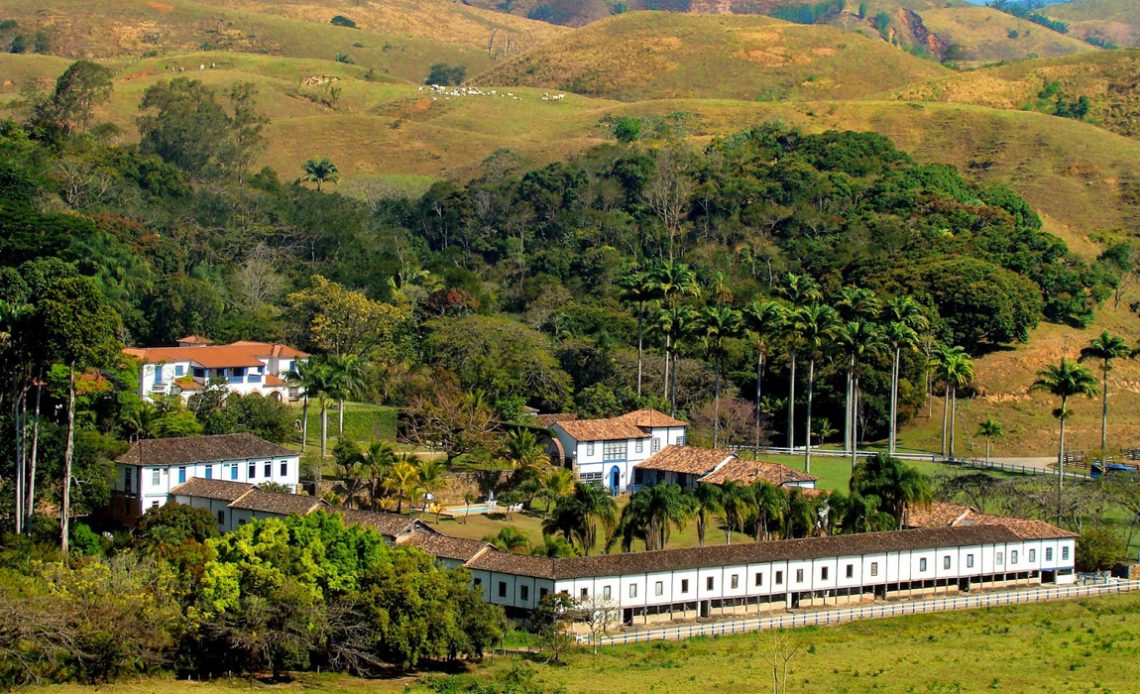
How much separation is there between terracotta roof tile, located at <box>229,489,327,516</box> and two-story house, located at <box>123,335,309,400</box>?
1785cm

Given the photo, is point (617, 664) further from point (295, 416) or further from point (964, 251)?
point (964, 251)

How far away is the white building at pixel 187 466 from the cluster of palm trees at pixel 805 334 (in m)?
25.5

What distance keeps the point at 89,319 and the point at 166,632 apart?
51.9ft

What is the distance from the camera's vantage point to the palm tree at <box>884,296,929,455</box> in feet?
295

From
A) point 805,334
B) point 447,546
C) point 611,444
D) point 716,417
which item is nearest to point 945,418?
point 805,334

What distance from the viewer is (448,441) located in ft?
271

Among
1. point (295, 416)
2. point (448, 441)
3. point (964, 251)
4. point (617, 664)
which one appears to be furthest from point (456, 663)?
point (964, 251)

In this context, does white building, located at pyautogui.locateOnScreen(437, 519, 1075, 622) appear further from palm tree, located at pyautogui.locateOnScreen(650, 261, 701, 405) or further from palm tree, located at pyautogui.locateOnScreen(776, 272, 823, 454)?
palm tree, located at pyautogui.locateOnScreen(650, 261, 701, 405)

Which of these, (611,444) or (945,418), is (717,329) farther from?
(945,418)

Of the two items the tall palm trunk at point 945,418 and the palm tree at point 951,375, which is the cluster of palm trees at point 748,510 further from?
the tall palm trunk at point 945,418

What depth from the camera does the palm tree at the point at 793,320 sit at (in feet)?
299

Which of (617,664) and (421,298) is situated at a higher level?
(421,298)

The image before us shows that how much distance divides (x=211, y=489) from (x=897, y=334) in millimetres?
37908

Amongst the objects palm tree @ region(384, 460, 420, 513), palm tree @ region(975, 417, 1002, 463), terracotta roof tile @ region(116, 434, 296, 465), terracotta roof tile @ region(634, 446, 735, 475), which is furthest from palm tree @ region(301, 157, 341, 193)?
palm tree @ region(384, 460, 420, 513)
